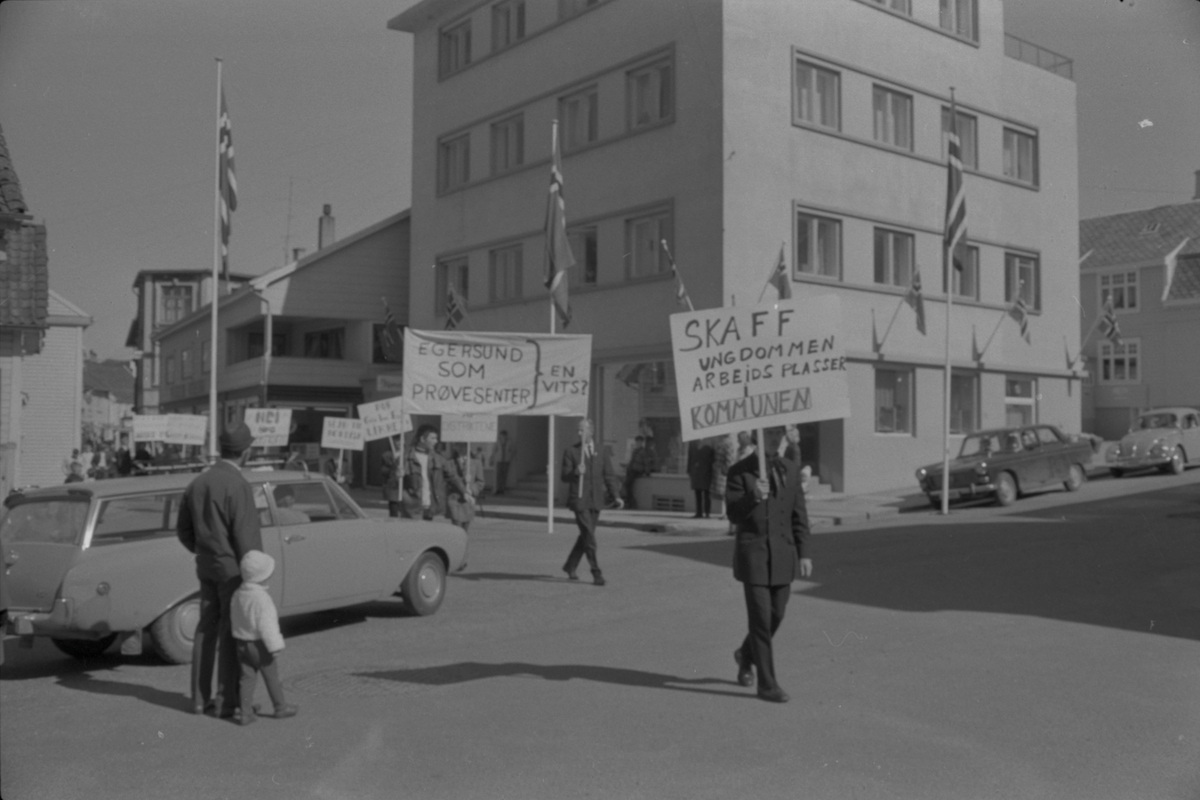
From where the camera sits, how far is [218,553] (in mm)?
7547

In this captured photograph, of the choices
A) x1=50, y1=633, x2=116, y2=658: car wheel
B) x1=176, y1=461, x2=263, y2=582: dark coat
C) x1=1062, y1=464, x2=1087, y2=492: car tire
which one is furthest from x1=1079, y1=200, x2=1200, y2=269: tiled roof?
x1=176, y1=461, x2=263, y2=582: dark coat

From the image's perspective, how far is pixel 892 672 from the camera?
27.8 feet

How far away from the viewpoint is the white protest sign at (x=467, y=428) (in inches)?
971

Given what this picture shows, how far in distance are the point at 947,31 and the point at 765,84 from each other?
6.07m

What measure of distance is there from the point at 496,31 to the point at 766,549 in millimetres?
27045

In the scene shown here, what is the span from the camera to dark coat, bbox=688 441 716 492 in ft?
76.5

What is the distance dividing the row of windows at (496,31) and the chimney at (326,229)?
20980 millimetres

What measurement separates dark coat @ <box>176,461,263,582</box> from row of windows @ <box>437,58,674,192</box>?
20.6m

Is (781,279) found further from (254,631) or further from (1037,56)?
(254,631)

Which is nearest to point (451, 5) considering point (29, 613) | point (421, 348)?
point (421, 348)

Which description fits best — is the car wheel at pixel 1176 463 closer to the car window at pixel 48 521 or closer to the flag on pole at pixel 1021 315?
the flag on pole at pixel 1021 315

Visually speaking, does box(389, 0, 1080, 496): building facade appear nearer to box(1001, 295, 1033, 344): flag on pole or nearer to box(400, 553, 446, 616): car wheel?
box(1001, 295, 1033, 344): flag on pole

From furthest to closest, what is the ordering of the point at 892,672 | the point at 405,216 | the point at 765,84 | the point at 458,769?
the point at 405,216, the point at 765,84, the point at 892,672, the point at 458,769

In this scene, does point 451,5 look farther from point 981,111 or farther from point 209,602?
point 209,602
